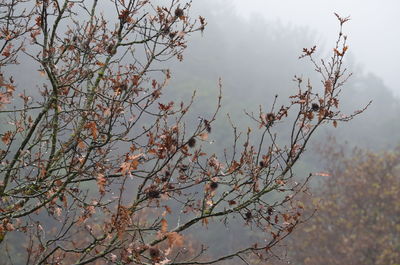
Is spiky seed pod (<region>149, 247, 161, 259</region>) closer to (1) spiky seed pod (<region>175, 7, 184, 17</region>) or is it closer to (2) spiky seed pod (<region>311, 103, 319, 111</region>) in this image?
(2) spiky seed pod (<region>311, 103, 319, 111</region>)

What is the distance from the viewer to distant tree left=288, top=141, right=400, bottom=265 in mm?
16312

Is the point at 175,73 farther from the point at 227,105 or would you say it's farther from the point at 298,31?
the point at 298,31

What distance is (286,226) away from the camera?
134 inches

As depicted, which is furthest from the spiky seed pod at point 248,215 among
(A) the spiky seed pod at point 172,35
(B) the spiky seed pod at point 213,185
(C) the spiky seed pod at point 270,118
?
(A) the spiky seed pod at point 172,35

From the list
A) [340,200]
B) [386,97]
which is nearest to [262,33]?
[386,97]

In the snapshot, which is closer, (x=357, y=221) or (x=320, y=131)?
(x=357, y=221)

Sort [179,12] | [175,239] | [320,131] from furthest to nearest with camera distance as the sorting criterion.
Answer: [320,131], [179,12], [175,239]

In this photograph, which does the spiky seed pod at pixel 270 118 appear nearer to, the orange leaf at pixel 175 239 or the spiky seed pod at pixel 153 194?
the spiky seed pod at pixel 153 194

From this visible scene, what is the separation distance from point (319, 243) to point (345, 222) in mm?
1641

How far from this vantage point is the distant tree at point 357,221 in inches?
642

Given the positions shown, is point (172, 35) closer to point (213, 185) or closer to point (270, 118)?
point (270, 118)

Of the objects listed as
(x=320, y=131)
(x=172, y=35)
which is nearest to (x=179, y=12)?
(x=172, y=35)

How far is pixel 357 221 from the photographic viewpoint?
702 inches

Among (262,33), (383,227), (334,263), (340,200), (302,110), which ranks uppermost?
(262,33)
